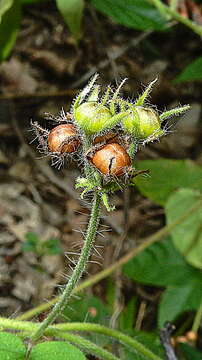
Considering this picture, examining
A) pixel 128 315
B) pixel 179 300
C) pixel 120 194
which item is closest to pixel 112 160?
pixel 179 300

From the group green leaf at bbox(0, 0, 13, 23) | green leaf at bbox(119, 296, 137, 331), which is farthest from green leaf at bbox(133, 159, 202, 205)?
green leaf at bbox(0, 0, 13, 23)

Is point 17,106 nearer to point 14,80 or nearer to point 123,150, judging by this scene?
point 14,80

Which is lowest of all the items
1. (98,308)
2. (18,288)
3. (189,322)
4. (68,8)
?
(18,288)

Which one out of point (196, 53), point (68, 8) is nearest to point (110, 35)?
point (196, 53)

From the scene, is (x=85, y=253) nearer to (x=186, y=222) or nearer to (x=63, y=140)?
(x=63, y=140)

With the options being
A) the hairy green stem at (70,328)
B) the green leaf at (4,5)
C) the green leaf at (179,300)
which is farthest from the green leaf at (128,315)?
the green leaf at (4,5)

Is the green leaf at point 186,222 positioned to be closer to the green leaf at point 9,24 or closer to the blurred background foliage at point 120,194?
the blurred background foliage at point 120,194
